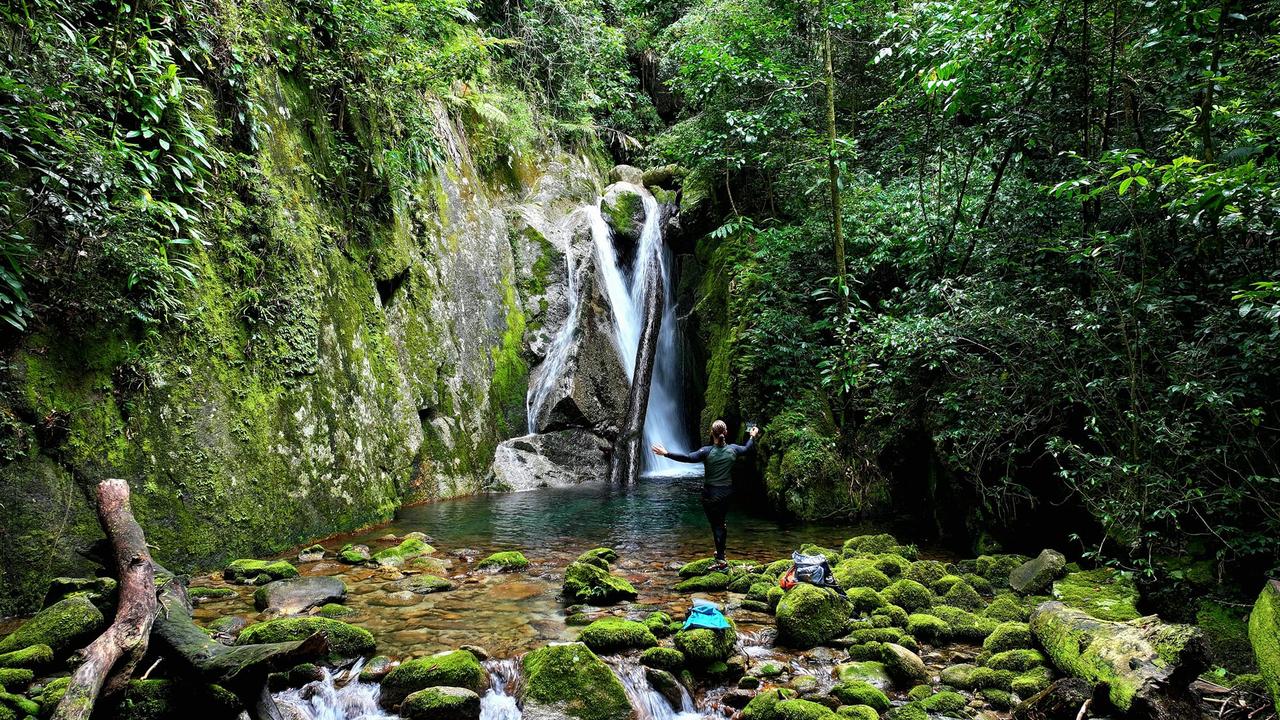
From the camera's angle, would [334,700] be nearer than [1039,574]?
Yes

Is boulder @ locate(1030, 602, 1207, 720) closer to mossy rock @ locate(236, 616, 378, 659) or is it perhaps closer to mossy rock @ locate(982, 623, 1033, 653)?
mossy rock @ locate(982, 623, 1033, 653)

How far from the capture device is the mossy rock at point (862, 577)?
20.2ft

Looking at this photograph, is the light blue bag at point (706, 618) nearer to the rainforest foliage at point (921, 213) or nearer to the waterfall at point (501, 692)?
the waterfall at point (501, 692)

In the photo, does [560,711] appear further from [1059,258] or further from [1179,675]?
[1059,258]

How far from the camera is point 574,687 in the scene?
4.17m

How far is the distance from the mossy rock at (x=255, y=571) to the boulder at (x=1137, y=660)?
6.66 metres

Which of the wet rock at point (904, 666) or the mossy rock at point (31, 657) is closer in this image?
the mossy rock at point (31, 657)

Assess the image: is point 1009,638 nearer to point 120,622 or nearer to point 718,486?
point 718,486

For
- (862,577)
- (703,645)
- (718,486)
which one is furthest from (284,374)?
(862,577)

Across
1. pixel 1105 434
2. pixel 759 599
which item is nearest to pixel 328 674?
pixel 759 599

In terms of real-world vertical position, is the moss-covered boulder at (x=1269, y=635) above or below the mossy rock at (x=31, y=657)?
above

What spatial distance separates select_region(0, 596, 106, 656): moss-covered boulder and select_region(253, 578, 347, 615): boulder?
4.00 feet

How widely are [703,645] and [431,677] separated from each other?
6.30 ft

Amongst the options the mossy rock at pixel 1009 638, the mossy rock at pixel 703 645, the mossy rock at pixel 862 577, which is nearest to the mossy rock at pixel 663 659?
the mossy rock at pixel 703 645
